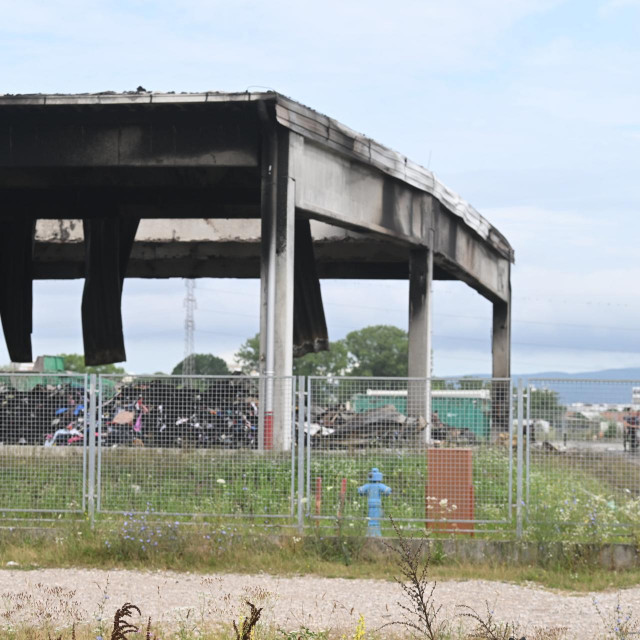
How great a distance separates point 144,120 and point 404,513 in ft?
36.3

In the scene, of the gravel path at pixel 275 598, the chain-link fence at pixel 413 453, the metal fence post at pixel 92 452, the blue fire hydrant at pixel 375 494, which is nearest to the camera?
the gravel path at pixel 275 598

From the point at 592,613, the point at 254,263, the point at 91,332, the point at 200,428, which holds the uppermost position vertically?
the point at 254,263

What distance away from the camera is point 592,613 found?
384 inches

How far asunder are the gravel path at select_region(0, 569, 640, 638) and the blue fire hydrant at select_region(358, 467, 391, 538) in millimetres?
1611

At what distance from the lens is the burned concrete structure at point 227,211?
1978 centimetres

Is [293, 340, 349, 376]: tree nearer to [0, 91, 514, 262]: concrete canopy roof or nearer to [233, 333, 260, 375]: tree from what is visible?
[233, 333, 260, 375]: tree

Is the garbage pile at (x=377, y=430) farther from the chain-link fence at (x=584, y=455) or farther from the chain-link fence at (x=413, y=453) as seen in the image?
the chain-link fence at (x=584, y=455)

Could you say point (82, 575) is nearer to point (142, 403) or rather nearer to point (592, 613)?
point (142, 403)

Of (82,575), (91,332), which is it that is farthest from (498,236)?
(82,575)

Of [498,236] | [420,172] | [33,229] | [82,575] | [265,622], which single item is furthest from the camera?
[498,236]

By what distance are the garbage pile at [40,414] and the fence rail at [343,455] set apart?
2 centimetres

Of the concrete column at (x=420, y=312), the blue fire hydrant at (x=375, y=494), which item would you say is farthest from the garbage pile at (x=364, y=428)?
the concrete column at (x=420, y=312)

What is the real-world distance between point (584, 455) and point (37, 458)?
7045 mm

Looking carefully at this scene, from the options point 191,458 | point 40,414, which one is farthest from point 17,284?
point 191,458
